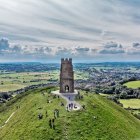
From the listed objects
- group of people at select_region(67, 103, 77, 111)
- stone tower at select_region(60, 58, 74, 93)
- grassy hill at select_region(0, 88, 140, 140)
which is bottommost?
grassy hill at select_region(0, 88, 140, 140)

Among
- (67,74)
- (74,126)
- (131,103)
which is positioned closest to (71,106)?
(74,126)

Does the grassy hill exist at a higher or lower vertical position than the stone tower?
lower

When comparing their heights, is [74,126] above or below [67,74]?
below

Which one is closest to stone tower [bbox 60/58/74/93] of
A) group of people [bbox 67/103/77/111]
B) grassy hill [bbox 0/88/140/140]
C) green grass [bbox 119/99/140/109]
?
grassy hill [bbox 0/88/140/140]

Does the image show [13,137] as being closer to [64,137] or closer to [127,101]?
[64,137]

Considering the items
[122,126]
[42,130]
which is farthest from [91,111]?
[42,130]

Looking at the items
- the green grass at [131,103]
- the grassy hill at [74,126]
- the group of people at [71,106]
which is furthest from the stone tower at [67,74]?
the green grass at [131,103]

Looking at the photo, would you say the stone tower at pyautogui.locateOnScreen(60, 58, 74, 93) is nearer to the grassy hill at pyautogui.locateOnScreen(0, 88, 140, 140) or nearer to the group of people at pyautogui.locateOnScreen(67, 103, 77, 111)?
the grassy hill at pyautogui.locateOnScreen(0, 88, 140, 140)

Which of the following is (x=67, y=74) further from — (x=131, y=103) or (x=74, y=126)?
(x=131, y=103)

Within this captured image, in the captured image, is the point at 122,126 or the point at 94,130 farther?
the point at 122,126

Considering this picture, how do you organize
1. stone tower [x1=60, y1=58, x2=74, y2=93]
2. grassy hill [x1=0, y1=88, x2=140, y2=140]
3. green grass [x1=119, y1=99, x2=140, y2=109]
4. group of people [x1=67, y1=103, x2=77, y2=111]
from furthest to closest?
green grass [x1=119, y1=99, x2=140, y2=109], stone tower [x1=60, y1=58, x2=74, y2=93], group of people [x1=67, y1=103, x2=77, y2=111], grassy hill [x1=0, y1=88, x2=140, y2=140]

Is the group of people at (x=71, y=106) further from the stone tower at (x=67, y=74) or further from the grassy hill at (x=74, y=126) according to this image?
the stone tower at (x=67, y=74)
